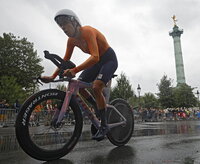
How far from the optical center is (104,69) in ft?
12.1

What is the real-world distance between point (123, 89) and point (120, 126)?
3890 cm

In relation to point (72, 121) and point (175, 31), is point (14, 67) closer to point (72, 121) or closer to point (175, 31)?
point (72, 121)

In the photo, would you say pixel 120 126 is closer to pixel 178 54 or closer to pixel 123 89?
pixel 123 89

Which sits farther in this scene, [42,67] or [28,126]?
[42,67]

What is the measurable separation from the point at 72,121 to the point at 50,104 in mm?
390

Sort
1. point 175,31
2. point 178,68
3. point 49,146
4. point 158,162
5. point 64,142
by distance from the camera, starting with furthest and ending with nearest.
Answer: point 175,31, point 178,68, point 64,142, point 49,146, point 158,162

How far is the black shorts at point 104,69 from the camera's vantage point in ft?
11.9

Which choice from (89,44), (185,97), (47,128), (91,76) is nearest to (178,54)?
(185,97)

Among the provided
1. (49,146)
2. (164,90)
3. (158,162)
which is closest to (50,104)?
(49,146)

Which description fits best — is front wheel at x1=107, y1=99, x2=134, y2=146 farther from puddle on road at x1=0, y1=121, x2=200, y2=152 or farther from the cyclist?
puddle on road at x1=0, y1=121, x2=200, y2=152

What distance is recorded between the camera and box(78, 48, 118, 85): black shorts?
3.62 meters

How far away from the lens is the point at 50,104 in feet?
10.3

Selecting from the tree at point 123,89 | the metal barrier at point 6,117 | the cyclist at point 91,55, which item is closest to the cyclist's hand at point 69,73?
Result: the cyclist at point 91,55

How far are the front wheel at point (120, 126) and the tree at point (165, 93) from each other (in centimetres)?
4176
